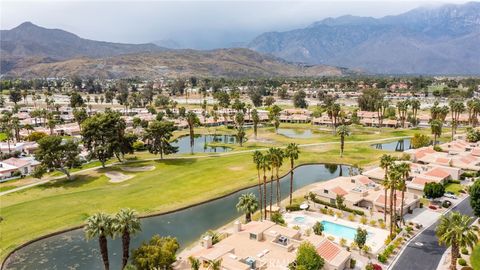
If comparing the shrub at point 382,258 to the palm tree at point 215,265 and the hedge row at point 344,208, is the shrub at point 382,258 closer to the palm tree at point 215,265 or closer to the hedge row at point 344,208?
the hedge row at point 344,208

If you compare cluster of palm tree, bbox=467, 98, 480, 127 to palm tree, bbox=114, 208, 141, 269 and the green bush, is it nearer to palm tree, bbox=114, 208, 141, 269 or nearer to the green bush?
the green bush

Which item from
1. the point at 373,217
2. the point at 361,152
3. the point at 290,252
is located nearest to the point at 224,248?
the point at 290,252

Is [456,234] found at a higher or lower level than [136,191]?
higher

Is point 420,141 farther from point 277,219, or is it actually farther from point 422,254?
point 277,219

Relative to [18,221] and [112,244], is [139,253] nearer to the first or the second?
[112,244]

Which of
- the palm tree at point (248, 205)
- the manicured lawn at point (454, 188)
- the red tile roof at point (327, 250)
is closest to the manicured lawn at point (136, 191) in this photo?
the palm tree at point (248, 205)

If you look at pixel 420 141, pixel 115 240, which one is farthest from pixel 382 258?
pixel 420 141

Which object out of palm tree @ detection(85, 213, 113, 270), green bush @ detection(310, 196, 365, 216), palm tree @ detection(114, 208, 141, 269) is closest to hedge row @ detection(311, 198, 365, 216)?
green bush @ detection(310, 196, 365, 216)
